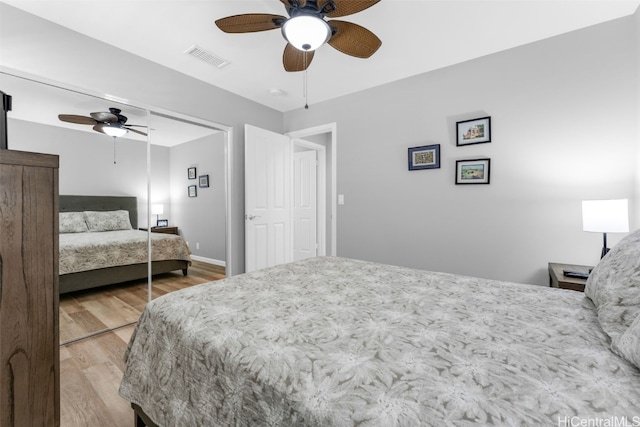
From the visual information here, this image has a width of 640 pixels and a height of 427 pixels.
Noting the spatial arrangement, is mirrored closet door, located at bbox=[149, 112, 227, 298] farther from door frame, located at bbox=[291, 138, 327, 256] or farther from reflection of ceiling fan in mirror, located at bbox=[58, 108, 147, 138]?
door frame, located at bbox=[291, 138, 327, 256]

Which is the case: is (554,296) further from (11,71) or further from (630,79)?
(11,71)

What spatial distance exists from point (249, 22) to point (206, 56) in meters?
1.17

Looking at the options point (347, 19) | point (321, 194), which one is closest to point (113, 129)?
point (347, 19)

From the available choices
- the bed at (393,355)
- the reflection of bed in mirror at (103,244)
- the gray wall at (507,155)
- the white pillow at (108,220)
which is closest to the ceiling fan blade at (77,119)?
the reflection of bed in mirror at (103,244)

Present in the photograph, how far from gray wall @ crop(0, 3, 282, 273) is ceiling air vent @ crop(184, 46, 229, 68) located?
0.15 m

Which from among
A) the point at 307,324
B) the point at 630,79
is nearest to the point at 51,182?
the point at 307,324

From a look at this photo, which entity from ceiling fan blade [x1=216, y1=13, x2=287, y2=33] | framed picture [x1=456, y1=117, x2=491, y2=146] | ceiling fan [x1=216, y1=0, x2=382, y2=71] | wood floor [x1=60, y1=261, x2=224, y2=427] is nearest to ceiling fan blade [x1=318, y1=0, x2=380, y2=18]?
ceiling fan [x1=216, y1=0, x2=382, y2=71]

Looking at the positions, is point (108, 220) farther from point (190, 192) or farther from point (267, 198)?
point (267, 198)

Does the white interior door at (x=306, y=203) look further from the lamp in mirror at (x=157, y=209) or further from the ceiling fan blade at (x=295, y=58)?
the ceiling fan blade at (x=295, y=58)

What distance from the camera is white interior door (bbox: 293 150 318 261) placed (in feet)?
17.0

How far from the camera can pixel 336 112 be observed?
Answer: 3.67m

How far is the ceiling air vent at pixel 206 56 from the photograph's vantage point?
254 centimetres

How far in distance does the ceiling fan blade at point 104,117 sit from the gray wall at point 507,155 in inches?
98.3

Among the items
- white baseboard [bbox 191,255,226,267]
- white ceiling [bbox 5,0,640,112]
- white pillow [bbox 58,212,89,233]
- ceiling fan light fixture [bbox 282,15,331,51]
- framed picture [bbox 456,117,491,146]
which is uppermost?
white ceiling [bbox 5,0,640,112]
